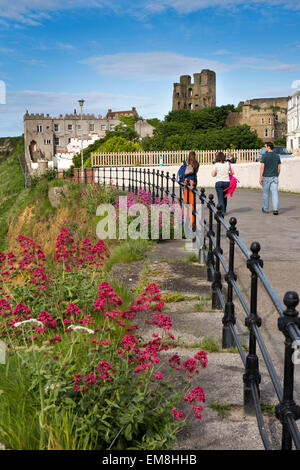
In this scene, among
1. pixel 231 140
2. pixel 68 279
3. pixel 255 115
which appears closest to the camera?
pixel 68 279

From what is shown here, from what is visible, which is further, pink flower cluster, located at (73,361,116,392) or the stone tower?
the stone tower

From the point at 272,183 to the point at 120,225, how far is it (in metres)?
4.65

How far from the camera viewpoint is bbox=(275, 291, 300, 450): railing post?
7.13 feet

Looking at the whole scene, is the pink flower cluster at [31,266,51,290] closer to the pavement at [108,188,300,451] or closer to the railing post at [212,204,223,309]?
the pavement at [108,188,300,451]

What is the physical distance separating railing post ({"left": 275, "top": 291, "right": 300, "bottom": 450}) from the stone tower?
5034 inches

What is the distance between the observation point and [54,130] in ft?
366

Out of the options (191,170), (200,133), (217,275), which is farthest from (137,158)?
(200,133)

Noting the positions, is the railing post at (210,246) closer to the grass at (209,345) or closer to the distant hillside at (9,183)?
the grass at (209,345)

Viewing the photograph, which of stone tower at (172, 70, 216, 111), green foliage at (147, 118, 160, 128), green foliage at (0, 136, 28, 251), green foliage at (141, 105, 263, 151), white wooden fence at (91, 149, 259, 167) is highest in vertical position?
stone tower at (172, 70, 216, 111)

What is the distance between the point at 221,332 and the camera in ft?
15.3

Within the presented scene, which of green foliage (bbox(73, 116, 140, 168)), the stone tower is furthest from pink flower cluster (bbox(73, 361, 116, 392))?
the stone tower

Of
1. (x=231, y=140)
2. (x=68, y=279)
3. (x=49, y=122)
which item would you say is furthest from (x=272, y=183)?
(x=49, y=122)
